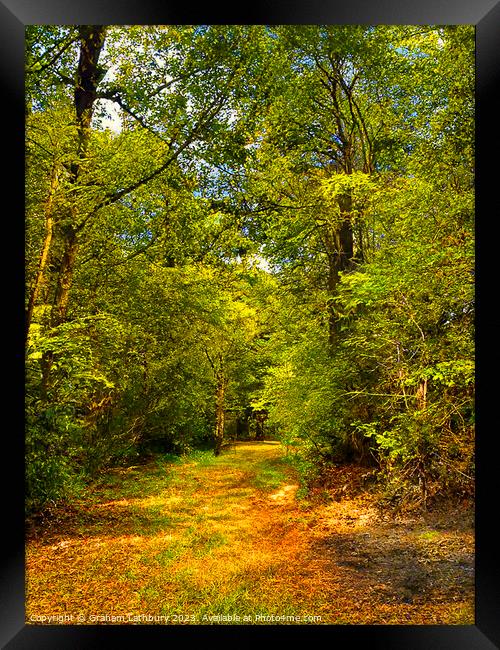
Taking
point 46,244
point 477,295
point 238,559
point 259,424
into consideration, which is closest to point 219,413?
point 259,424

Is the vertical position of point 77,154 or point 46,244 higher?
point 77,154

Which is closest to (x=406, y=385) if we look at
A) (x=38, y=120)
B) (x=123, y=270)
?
(x=123, y=270)

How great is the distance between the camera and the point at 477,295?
89.0 inches

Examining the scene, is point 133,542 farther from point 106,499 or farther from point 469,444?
point 469,444

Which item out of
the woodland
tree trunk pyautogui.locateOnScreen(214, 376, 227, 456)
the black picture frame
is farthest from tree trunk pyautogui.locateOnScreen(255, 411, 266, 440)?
the black picture frame

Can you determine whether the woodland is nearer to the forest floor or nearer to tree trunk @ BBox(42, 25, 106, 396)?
tree trunk @ BBox(42, 25, 106, 396)

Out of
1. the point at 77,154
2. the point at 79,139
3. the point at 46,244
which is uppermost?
the point at 79,139

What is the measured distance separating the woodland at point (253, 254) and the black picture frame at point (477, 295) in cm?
13

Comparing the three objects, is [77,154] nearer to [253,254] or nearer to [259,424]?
[253,254]

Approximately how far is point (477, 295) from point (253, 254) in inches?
66.4

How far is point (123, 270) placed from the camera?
2770 millimetres

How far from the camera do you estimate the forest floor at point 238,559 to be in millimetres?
2262

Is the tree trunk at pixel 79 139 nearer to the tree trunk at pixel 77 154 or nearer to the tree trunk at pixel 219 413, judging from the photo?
the tree trunk at pixel 77 154
